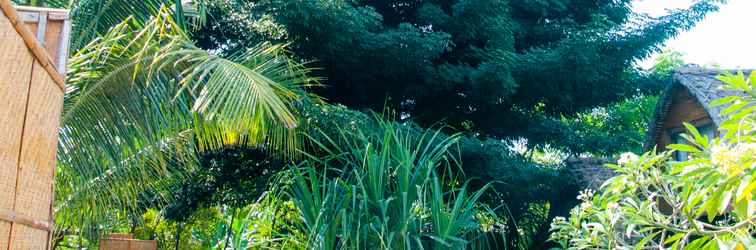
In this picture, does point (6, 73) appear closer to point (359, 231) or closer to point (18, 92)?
point (18, 92)

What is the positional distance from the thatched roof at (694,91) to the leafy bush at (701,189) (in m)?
4.59

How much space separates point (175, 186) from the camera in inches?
408

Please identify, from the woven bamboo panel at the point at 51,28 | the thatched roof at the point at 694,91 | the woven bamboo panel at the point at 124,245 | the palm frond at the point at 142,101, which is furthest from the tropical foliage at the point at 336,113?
the woven bamboo panel at the point at 51,28

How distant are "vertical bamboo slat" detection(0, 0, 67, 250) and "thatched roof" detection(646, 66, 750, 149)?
926 cm

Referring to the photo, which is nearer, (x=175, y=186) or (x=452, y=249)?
(x=452, y=249)

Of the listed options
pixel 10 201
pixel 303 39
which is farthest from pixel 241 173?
pixel 10 201

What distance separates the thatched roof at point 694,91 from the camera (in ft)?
34.2

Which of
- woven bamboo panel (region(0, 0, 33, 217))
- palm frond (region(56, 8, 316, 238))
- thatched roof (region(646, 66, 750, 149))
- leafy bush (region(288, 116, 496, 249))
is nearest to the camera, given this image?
woven bamboo panel (region(0, 0, 33, 217))

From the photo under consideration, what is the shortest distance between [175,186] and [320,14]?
Answer: 3.50m

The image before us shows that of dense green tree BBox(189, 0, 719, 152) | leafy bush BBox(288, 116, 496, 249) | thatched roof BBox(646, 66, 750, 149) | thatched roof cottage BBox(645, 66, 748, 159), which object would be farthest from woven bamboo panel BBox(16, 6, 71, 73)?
thatched roof cottage BBox(645, 66, 748, 159)

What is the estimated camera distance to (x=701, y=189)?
425cm

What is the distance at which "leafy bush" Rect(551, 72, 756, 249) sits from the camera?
381 centimetres

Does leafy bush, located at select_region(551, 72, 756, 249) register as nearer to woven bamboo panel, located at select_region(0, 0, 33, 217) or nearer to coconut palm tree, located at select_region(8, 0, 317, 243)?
coconut palm tree, located at select_region(8, 0, 317, 243)

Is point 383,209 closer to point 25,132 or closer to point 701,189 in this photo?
point 701,189
